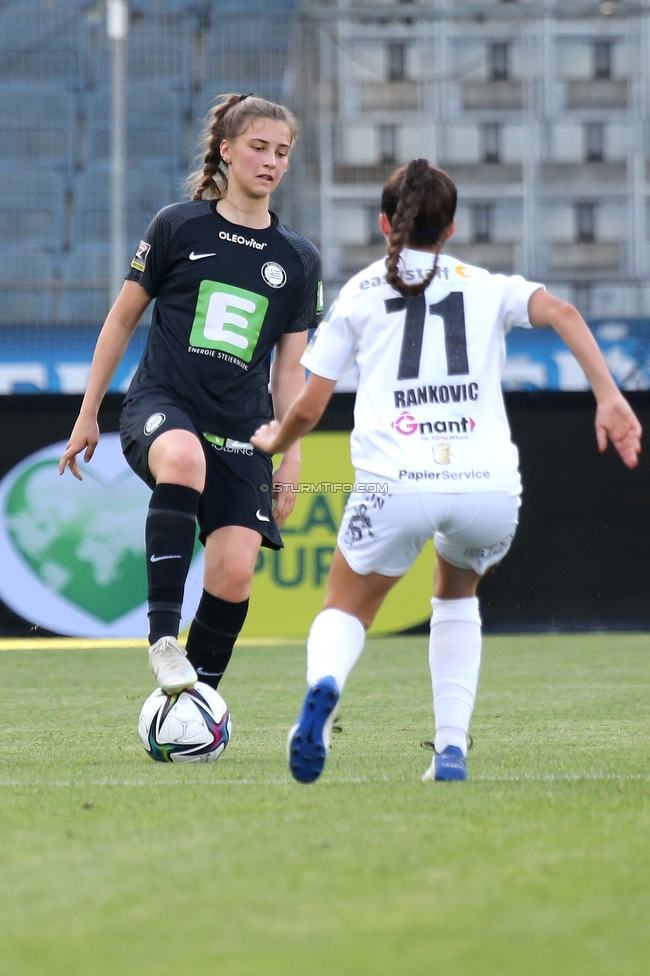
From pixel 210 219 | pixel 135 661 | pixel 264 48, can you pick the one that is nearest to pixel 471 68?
pixel 264 48

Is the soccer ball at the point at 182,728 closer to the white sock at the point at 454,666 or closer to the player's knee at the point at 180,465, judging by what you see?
the player's knee at the point at 180,465

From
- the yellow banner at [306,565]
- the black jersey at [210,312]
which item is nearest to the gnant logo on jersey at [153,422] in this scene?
the black jersey at [210,312]

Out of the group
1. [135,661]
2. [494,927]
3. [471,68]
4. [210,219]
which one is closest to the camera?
[494,927]

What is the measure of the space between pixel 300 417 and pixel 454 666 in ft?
2.28

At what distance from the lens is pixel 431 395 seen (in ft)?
9.75

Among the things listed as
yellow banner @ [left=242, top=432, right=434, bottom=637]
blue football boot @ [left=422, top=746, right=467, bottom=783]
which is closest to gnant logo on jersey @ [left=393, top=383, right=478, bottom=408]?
blue football boot @ [left=422, top=746, right=467, bottom=783]

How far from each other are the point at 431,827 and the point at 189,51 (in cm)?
1215

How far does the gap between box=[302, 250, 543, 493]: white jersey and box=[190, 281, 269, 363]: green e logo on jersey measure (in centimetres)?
96

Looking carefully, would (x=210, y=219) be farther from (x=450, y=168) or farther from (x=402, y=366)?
(x=450, y=168)

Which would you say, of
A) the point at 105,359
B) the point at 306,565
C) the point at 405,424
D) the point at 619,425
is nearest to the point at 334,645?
the point at 405,424

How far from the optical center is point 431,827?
2.55 metres

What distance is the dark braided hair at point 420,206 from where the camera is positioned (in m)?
3.08

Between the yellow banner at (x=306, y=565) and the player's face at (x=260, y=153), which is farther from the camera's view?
the yellow banner at (x=306, y=565)

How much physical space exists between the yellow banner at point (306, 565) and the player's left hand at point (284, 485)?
164 inches
